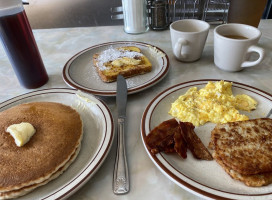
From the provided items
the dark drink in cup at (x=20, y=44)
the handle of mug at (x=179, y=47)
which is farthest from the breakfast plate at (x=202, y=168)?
the dark drink in cup at (x=20, y=44)

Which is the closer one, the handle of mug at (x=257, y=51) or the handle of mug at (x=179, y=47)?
the handle of mug at (x=257, y=51)

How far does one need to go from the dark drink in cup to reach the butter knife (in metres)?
0.51

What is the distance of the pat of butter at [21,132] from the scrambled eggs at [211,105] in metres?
0.59

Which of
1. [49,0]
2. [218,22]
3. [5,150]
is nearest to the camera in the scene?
[5,150]

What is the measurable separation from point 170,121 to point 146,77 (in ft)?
1.46

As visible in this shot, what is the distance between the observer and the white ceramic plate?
70 cm

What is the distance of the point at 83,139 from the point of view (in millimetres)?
921

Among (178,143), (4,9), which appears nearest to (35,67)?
(4,9)

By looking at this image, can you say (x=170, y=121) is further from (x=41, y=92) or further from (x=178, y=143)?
(x=41, y=92)

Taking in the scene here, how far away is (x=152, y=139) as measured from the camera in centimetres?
81

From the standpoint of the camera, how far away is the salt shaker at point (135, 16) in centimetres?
171

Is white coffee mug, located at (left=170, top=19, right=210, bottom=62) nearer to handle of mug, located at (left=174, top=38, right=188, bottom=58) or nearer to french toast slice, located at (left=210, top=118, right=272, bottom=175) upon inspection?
handle of mug, located at (left=174, top=38, right=188, bottom=58)

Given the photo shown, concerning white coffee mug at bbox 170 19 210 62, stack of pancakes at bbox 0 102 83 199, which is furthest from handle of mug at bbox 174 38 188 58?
stack of pancakes at bbox 0 102 83 199

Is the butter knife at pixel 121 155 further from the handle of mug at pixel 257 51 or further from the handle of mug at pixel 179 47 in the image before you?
the handle of mug at pixel 257 51
